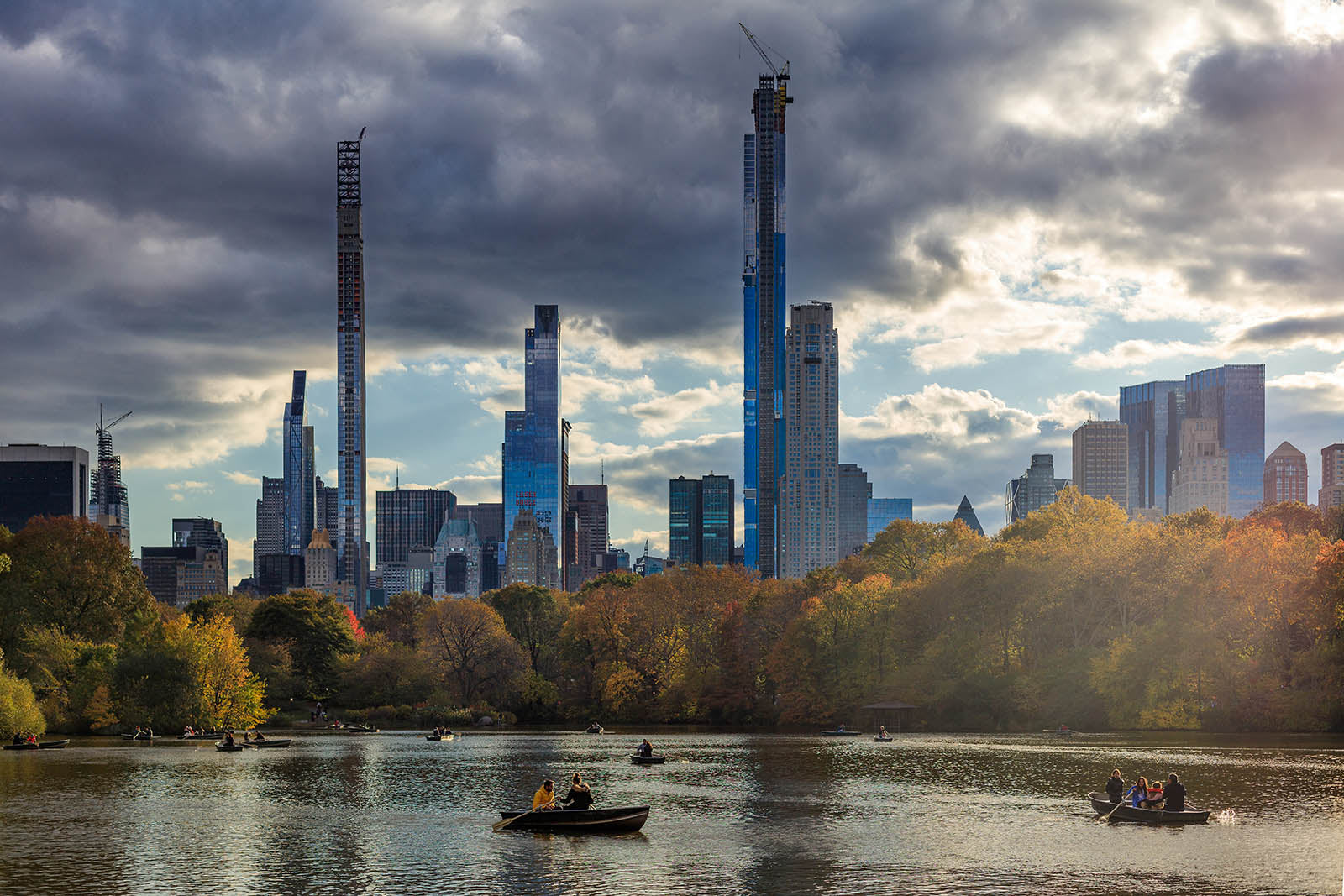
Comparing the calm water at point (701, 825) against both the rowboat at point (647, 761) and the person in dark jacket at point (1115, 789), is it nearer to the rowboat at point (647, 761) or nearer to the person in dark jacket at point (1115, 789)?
the rowboat at point (647, 761)

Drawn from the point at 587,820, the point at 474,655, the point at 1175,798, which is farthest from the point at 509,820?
the point at 474,655

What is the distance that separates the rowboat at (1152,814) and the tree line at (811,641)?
5430cm

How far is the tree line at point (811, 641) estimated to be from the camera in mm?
105625

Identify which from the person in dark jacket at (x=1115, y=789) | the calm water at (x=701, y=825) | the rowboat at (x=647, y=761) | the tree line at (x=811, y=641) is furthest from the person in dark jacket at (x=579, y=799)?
the tree line at (x=811, y=641)

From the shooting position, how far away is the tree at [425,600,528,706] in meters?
145

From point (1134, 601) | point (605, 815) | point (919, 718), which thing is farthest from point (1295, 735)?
point (605, 815)

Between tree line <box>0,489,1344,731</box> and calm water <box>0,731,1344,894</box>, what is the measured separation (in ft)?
57.2

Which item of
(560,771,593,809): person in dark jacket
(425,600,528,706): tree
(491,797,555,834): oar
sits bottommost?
(425,600,528,706): tree

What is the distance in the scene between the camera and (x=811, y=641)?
130125mm

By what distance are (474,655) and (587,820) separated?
96121 mm

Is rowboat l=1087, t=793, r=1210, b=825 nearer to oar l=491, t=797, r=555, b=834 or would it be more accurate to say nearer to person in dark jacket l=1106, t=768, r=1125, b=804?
person in dark jacket l=1106, t=768, r=1125, b=804

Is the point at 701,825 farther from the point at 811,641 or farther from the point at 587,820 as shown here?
the point at 811,641

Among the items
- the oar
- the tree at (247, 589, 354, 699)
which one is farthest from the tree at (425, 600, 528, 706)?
the oar

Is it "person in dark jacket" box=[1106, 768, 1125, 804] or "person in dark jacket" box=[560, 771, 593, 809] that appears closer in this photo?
"person in dark jacket" box=[560, 771, 593, 809]
